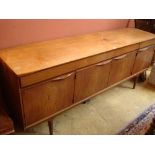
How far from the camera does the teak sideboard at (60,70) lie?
1.12 metres

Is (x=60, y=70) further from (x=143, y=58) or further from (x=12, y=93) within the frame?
(x=143, y=58)

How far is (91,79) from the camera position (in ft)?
4.89

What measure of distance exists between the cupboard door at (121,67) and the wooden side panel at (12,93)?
878 millimetres

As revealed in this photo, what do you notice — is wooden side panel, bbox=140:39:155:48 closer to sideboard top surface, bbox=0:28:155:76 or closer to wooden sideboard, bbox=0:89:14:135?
sideboard top surface, bbox=0:28:155:76

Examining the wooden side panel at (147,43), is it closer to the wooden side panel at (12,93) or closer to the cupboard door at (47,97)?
the cupboard door at (47,97)

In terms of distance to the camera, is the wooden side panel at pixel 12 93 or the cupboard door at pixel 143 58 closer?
the wooden side panel at pixel 12 93

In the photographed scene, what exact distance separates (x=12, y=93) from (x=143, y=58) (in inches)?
57.1

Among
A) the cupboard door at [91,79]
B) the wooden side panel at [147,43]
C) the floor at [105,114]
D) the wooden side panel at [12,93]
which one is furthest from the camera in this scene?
the wooden side panel at [147,43]

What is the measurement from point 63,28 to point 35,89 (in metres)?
0.74

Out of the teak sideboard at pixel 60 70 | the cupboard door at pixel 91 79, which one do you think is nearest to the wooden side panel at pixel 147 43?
the teak sideboard at pixel 60 70

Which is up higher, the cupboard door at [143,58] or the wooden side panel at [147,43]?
the wooden side panel at [147,43]

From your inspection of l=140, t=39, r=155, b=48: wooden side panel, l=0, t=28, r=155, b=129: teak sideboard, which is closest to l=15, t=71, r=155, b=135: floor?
l=0, t=28, r=155, b=129: teak sideboard

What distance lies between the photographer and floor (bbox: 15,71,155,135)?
1594mm

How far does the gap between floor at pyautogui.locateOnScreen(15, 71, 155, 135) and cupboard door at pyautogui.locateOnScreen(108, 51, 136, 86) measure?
29cm
